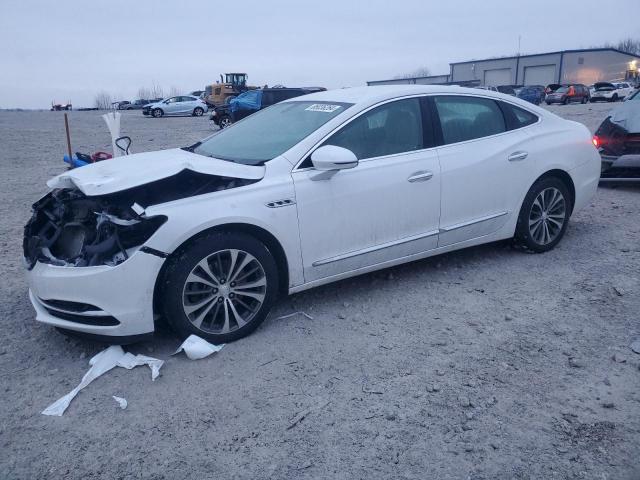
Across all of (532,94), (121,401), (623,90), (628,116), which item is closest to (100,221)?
(121,401)

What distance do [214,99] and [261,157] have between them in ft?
108

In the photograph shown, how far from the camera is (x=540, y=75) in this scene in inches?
2370

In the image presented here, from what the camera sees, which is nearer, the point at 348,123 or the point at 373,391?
the point at 373,391

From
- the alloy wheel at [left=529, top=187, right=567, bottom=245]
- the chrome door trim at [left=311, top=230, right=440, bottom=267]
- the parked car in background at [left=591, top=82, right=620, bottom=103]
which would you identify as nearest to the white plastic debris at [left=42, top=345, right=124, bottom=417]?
the chrome door trim at [left=311, top=230, right=440, bottom=267]

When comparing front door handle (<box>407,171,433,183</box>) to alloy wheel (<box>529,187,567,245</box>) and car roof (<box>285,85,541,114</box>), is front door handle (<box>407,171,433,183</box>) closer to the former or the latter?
car roof (<box>285,85,541,114</box>)

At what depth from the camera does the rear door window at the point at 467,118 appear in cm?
442

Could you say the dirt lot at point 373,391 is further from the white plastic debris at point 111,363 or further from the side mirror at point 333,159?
the side mirror at point 333,159

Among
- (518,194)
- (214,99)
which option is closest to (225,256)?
(518,194)

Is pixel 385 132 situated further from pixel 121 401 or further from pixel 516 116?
pixel 121 401

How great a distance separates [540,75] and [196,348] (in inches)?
2568

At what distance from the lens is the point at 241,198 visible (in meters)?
3.48

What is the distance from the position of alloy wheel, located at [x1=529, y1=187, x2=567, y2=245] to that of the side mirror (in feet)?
6.90

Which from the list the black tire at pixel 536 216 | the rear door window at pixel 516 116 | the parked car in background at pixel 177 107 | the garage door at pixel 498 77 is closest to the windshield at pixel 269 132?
the rear door window at pixel 516 116

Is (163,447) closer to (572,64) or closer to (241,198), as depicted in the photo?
(241,198)
